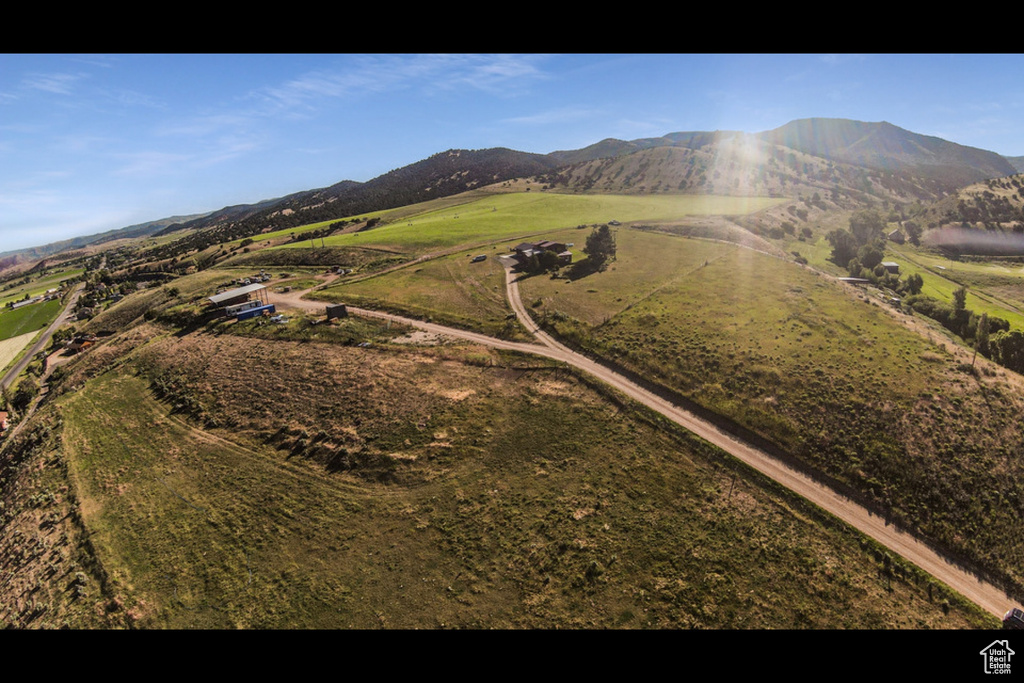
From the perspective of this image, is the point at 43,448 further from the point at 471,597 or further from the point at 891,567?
the point at 891,567

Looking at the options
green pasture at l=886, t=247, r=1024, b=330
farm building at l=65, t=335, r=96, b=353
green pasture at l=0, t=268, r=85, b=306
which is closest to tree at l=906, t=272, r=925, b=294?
green pasture at l=886, t=247, r=1024, b=330

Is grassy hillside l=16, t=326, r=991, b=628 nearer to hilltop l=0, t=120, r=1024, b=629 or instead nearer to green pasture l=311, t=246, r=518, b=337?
hilltop l=0, t=120, r=1024, b=629

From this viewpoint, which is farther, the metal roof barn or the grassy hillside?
the metal roof barn
